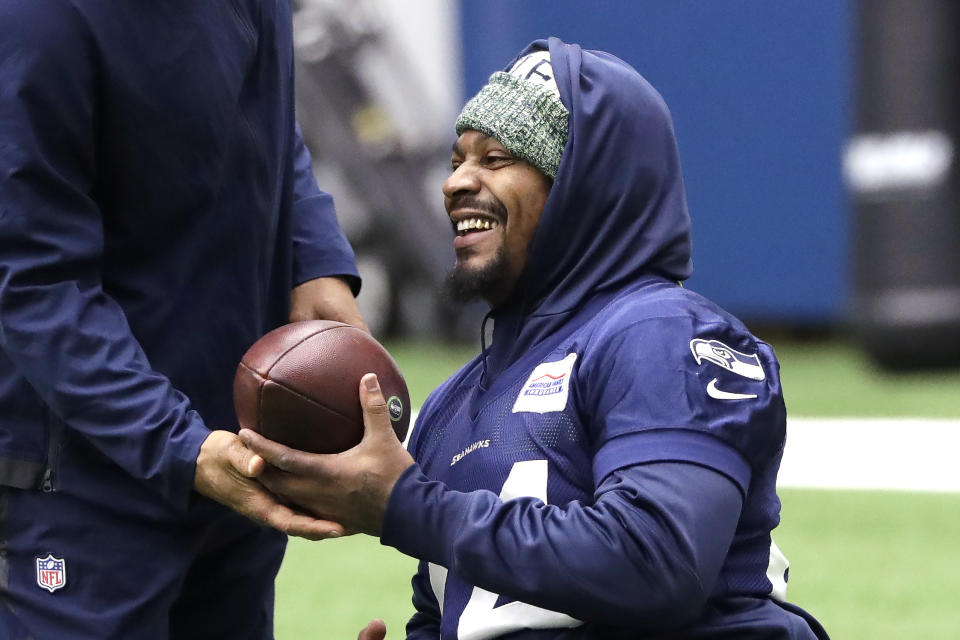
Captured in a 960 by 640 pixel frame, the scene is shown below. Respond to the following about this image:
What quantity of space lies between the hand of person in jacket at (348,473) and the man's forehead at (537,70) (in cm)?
65

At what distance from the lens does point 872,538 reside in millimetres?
5793

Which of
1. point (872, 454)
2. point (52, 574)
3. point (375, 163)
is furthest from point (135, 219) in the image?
point (375, 163)

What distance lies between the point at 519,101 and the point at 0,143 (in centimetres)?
89

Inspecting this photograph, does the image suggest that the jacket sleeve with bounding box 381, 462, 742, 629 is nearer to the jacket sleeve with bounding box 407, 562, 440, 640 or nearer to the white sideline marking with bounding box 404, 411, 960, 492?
the jacket sleeve with bounding box 407, 562, 440, 640

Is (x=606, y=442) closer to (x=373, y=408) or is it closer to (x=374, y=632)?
(x=373, y=408)

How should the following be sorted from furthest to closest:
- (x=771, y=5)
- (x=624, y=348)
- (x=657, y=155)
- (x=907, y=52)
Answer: (x=771, y=5) < (x=907, y=52) < (x=657, y=155) < (x=624, y=348)

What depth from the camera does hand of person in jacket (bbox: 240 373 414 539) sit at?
7.85 feet

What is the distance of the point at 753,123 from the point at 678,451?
8.55 meters

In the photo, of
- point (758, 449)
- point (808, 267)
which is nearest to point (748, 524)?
point (758, 449)

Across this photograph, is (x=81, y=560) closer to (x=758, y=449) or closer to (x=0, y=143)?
(x=0, y=143)

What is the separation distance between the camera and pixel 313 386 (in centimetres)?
251

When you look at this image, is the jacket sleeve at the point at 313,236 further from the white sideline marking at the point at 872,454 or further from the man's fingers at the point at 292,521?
the white sideline marking at the point at 872,454

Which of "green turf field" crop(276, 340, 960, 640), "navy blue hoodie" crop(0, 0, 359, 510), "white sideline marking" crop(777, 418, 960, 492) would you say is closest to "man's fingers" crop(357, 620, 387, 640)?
"navy blue hoodie" crop(0, 0, 359, 510)

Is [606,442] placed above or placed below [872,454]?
above
